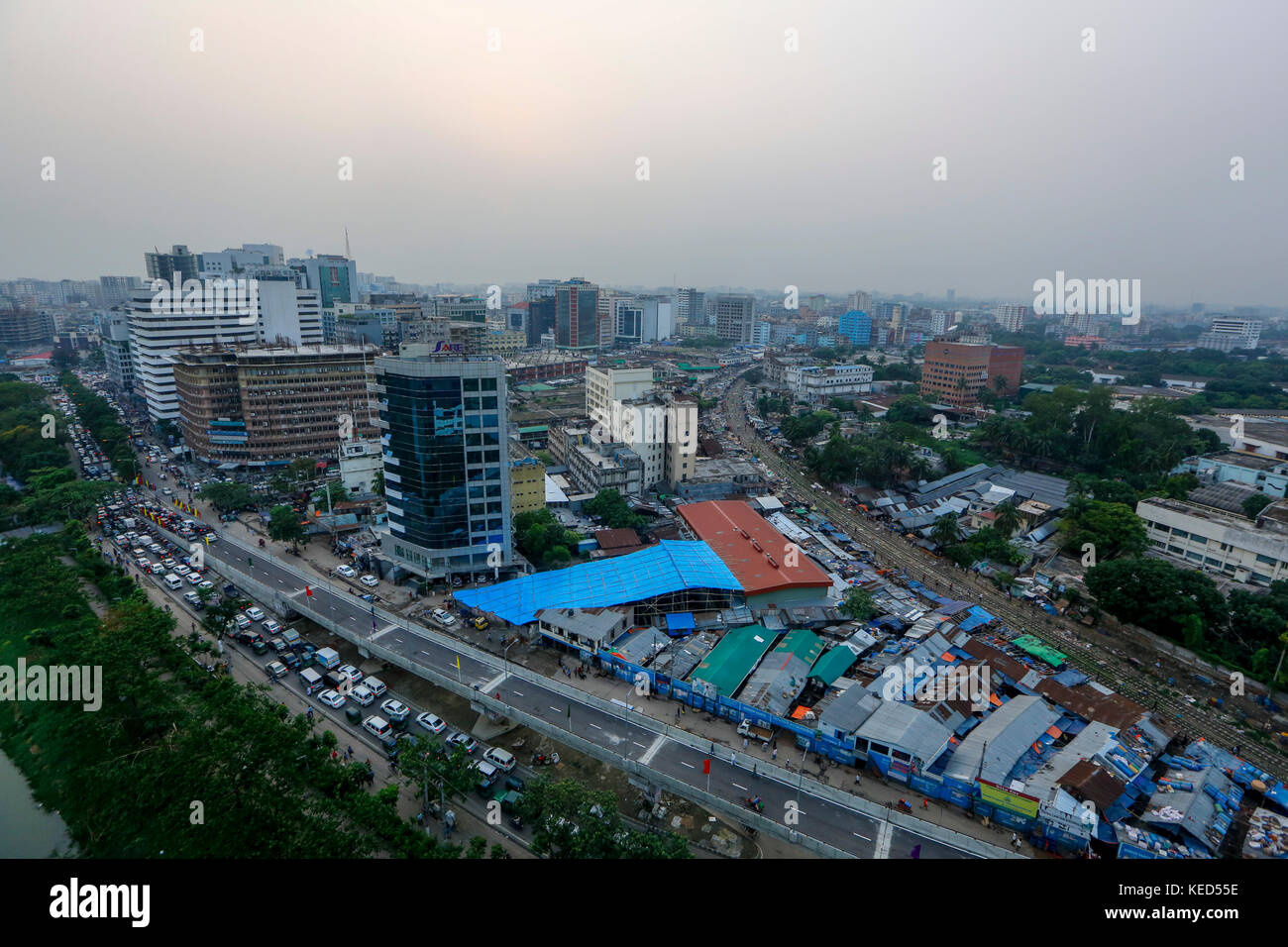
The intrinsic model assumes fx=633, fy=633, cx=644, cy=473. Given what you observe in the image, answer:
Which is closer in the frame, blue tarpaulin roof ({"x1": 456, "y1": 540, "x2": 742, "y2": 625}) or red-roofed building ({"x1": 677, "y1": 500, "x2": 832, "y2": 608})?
blue tarpaulin roof ({"x1": 456, "y1": 540, "x2": 742, "y2": 625})

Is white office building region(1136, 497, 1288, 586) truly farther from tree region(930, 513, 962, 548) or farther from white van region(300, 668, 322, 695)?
white van region(300, 668, 322, 695)

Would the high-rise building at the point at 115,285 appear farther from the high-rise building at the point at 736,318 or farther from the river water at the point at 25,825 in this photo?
the river water at the point at 25,825

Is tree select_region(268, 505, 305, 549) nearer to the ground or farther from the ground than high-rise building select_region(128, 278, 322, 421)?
nearer to the ground

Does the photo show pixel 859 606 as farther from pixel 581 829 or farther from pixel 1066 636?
pixel 581 829

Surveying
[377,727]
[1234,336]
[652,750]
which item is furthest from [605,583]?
[1234,336]

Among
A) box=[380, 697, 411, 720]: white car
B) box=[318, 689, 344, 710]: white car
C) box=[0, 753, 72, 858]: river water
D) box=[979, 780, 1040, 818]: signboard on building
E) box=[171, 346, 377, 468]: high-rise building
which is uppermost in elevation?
box=[171, 346, 377, 468]: high-rise building

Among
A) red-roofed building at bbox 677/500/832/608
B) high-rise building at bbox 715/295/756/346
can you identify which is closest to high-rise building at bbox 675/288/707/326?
high-rise building at bbox 715/295/756/346
